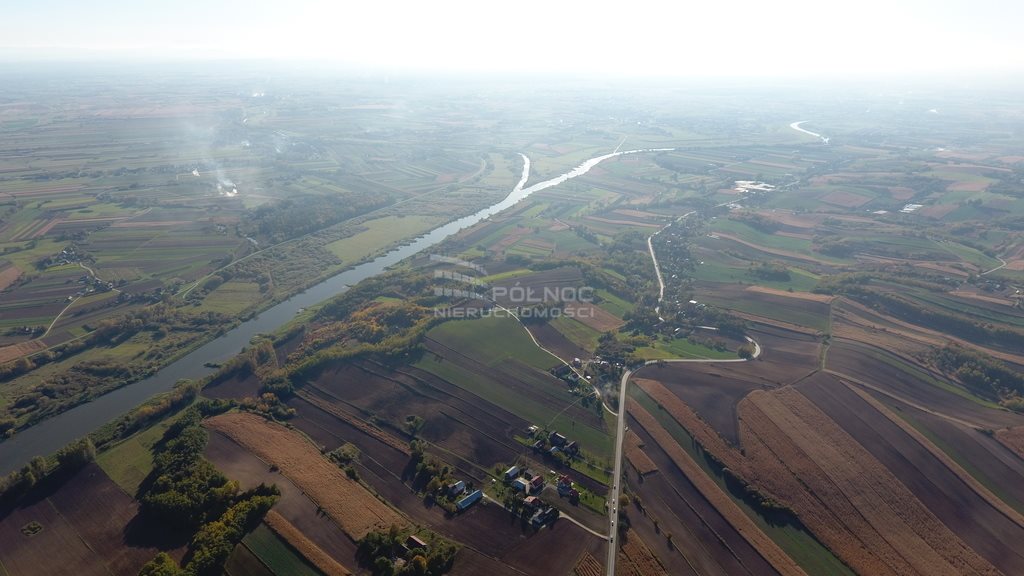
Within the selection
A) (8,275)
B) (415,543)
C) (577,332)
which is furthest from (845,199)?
(8,275)

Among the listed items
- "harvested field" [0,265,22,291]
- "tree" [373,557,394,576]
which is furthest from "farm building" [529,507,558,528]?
"harvested field" [0,265,22,291]

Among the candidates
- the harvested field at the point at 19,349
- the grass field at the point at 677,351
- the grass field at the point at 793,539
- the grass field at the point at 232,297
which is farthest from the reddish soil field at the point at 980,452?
the harvested field at the point at 19,349

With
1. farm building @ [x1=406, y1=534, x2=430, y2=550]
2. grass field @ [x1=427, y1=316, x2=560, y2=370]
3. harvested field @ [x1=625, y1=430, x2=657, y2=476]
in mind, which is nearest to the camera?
farm building @ [x1=406, y1=534, x2=430, y2=550]

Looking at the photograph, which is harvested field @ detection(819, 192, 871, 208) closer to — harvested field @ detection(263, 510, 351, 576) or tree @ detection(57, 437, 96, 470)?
harvested field @ detection(263, 510, 351, 576)

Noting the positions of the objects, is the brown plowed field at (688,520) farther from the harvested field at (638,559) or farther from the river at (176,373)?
the river at (176,373)

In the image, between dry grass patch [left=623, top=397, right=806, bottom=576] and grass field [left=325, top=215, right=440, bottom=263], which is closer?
dry grass patch [left=623, top=397, right=806, bottom=576]

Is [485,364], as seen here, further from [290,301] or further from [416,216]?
[416,216]
